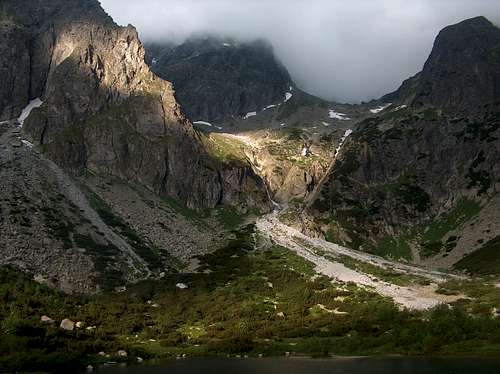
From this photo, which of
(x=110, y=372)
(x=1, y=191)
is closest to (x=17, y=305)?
(x=110, y=372)

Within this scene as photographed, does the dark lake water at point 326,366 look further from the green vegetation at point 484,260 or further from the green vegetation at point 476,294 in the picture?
the green vegetation at point 484,260

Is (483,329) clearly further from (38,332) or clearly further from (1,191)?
(1,191)

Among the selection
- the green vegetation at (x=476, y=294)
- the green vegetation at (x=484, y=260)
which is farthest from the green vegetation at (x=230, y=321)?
the green vegetation at (x=484, y=260)

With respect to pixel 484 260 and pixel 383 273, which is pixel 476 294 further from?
pixel 484 260

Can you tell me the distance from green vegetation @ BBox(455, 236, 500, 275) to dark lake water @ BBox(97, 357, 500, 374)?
90645mm

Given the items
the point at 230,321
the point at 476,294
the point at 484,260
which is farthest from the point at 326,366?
the point at 484,260

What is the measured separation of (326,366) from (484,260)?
114 m

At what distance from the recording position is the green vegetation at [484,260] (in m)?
162

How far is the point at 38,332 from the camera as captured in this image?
8194 cm

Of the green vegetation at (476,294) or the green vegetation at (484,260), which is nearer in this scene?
the green vegetation at (476,294)

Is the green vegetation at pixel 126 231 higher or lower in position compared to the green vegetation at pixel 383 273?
lower

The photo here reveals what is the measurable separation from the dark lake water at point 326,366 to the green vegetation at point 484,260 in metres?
90.6

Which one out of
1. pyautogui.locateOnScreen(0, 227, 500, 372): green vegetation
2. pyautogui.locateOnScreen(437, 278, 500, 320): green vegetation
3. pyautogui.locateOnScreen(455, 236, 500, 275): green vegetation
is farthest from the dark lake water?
pyautogui.locateOnScreen(455, 236, 500, 275): green vegetation

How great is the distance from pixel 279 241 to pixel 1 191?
89.9 metres
